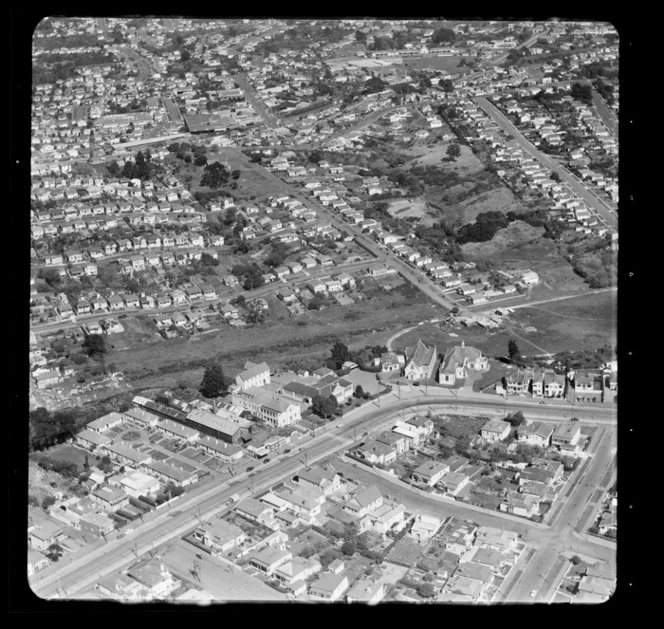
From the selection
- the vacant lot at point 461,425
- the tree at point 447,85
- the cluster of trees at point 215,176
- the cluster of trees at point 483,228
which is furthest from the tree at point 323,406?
the tree at point 447,85

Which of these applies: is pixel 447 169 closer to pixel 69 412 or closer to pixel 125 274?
pixel 125 274

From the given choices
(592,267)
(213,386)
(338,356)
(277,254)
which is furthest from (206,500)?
(277,254)

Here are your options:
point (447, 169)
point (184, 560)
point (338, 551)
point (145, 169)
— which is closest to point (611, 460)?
point (338, 551)

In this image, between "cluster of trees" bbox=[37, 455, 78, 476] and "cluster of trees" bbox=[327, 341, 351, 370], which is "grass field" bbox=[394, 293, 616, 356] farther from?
"cluster of trees" bbox=[37, 455, 78, 476]

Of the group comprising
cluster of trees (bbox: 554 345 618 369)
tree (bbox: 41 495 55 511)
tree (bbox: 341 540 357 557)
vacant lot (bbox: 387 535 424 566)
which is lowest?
vacant lot (bbox: 387 535 424 566)

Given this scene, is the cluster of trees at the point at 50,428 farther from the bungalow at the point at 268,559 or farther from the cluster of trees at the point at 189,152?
the cluster of trees at the point at 189,152

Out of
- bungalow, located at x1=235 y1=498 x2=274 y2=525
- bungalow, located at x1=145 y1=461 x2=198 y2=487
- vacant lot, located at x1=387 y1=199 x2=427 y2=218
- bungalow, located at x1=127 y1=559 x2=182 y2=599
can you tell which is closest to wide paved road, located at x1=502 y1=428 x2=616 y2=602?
bungalow, located at x1=235 y1=498 x2=274 y2=525
